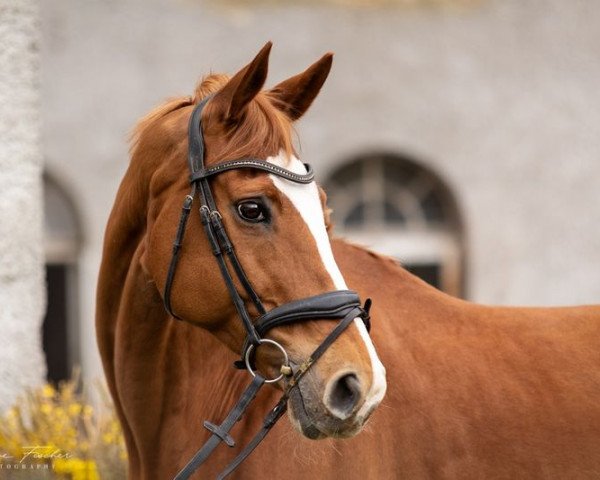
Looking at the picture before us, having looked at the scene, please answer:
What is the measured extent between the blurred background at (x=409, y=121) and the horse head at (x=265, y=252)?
5.69m

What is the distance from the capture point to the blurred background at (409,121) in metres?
8.02

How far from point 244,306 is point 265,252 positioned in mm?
144

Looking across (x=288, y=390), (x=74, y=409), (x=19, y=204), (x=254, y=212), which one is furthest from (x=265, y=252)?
(x=19, y=204)

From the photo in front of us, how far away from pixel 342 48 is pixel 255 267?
20.8 feet

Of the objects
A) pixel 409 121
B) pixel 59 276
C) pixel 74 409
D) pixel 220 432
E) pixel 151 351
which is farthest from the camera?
pixel 409 121

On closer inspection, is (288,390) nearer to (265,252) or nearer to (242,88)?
(265,252)

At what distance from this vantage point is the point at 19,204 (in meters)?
3.94

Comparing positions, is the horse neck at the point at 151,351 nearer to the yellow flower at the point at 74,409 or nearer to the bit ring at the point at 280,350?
the bit ring at the point at 280,350

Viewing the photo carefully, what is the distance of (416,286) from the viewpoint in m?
→ 2.91

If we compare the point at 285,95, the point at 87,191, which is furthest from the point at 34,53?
the point at 87,191

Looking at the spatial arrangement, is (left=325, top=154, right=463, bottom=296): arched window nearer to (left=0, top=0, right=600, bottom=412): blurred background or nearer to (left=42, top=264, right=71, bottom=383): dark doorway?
(left=0, top=0, right=600, bottom=412): blurred background

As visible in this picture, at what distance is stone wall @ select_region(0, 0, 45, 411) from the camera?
3.90 metres

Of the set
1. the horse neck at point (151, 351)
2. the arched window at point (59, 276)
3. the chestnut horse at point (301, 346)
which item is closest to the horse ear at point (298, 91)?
the chestnut horse at point (301, 346)

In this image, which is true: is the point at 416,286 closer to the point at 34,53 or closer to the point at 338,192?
the point at 34,53
